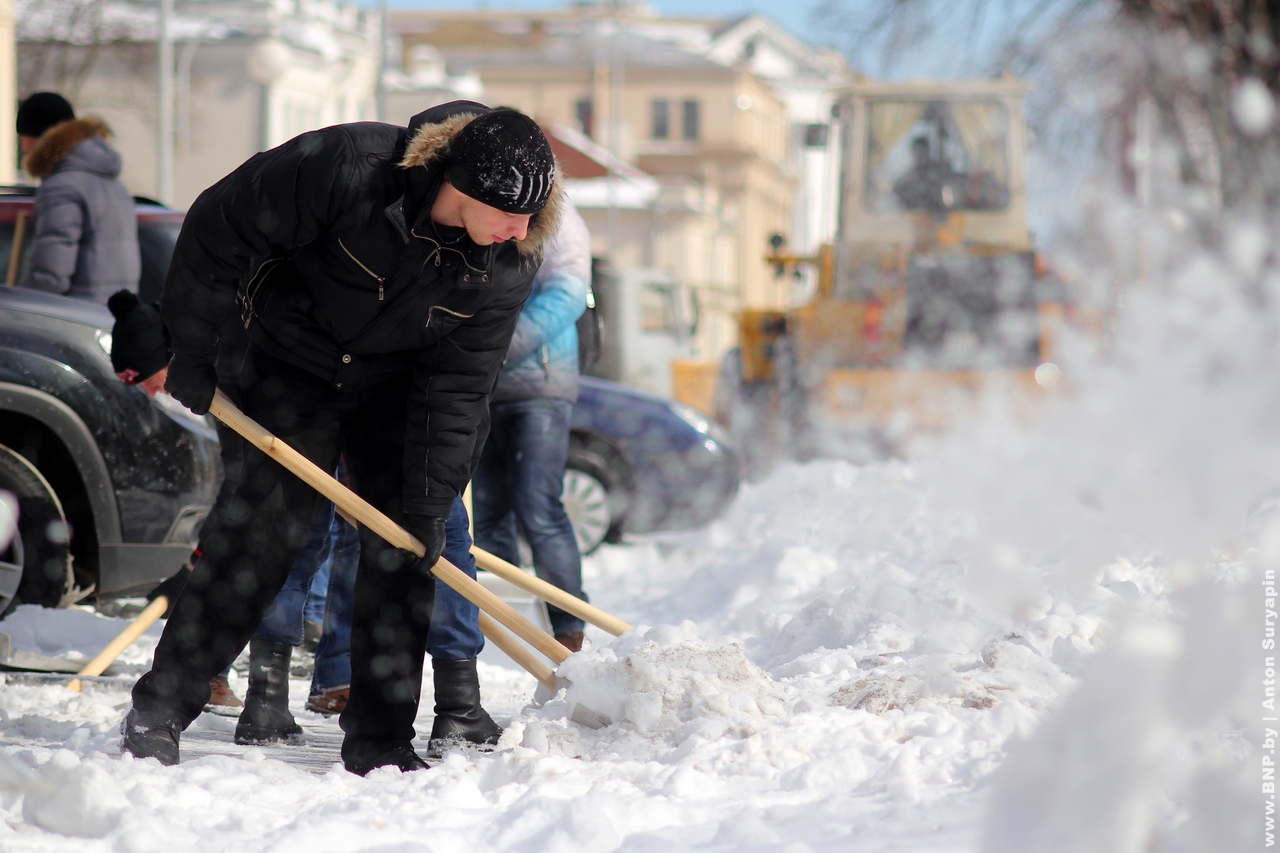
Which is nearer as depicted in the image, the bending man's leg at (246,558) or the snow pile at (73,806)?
the snow pile at (73,806)

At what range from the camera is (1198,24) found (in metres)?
17.2

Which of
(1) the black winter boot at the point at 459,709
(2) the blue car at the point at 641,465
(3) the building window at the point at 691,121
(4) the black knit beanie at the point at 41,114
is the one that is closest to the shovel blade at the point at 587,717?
(1) the black winter boot at the point at 459,709

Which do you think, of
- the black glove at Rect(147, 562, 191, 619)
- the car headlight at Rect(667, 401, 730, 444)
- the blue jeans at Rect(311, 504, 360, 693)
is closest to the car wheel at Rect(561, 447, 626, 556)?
the car headlight at Rect(667, 401, 730, 444)

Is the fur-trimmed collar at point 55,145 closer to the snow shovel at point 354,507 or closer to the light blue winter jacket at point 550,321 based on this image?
the light blue winter jacket at point 550,321

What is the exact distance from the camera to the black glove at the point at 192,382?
10.8 ft

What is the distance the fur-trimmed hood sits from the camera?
5824 millimetres

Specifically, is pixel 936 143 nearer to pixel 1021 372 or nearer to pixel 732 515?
pixel 1021 372

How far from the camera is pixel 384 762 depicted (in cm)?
346

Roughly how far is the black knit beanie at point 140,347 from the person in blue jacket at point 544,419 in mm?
1525

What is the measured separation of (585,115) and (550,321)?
226 ft

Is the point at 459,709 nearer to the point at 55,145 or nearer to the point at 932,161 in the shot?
the point at 55,145

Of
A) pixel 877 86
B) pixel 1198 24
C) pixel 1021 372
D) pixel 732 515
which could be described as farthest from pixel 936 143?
pixel 1198 24

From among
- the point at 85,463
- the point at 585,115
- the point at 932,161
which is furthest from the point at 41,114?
the point at 585,115

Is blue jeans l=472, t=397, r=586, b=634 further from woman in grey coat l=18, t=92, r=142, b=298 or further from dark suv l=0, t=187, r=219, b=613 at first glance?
woman in grey coat l=18, t=92, r=142, b=298
